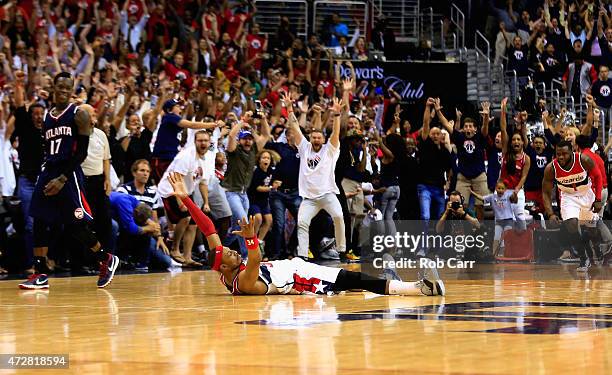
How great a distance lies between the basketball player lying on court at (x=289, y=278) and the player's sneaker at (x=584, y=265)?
5068 mm

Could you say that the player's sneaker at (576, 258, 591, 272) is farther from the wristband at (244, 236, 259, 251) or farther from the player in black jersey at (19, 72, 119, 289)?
the player in black jersey at (19, 72, 119, 289)

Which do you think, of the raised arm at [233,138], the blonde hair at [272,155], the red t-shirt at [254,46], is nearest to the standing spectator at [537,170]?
the blonde hair at [272,155]

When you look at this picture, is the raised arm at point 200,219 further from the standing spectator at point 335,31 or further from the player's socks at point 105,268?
the standing spectator at point 335,31

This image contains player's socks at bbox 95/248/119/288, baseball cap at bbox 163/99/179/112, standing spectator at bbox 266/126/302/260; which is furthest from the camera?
standing spectator at bbox 266/126/302/260

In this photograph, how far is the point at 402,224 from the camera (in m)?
17.2

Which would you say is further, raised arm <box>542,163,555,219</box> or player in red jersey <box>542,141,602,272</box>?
raised arm <box>542,163,555,219</box>

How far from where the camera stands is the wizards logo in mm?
7820

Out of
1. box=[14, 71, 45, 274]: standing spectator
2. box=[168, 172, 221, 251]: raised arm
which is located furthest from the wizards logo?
box=[14, 71, 45, 274]: standing spectator

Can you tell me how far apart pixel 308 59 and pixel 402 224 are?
9318mm

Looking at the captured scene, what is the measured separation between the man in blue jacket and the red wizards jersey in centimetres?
578

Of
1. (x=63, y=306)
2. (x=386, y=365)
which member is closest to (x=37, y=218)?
(x=63, y=306)

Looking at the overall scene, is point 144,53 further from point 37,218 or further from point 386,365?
point 386,365

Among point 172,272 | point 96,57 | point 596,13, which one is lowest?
point 172,272

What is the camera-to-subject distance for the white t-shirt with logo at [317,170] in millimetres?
15883
